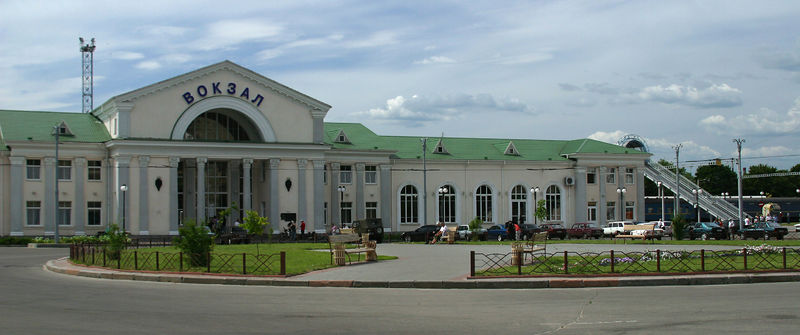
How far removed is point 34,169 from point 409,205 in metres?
28.8

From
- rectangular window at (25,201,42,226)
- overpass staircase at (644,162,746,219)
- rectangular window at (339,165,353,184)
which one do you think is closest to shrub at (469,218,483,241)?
rectangular window at (339,165,353,184)

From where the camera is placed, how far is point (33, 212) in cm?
5569

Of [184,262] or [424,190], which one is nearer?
[184,262]

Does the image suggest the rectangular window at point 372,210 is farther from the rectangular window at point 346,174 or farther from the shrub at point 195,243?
the shrub at point 195,243

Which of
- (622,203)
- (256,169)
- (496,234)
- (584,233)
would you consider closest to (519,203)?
(622,203)

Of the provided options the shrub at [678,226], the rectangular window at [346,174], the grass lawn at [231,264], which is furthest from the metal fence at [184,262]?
the rectangular window at [346,174]

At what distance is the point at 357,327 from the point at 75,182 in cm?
4851

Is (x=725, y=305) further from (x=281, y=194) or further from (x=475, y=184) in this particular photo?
(x=475, y=184)

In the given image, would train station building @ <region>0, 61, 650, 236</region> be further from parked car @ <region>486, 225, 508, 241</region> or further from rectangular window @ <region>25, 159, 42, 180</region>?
parked car @ <region>486, 225, 508, 241</region>

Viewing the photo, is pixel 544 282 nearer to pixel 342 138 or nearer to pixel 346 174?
pixel 346 174

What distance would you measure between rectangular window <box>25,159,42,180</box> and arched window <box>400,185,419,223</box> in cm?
2750

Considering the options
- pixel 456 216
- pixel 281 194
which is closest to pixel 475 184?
pixel 456 216

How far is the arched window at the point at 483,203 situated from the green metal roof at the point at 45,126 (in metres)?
30.4

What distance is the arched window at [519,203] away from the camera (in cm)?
7200
